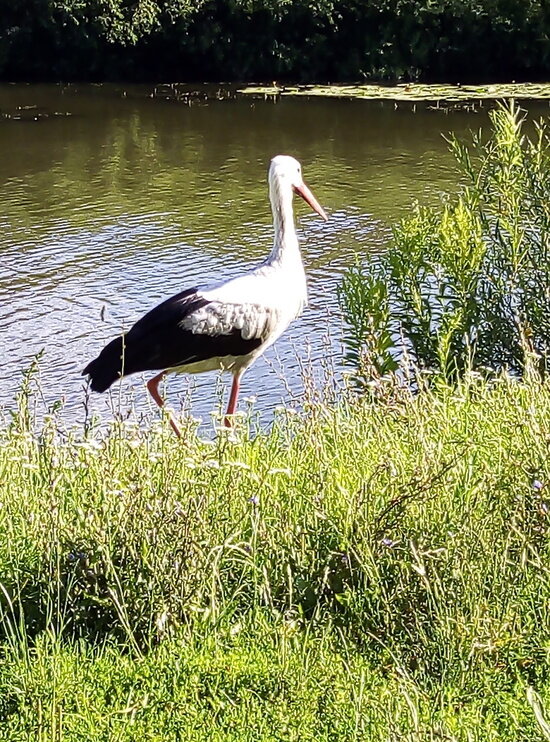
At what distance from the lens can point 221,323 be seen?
6.66m

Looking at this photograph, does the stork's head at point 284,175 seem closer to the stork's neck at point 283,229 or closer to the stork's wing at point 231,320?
the stork's neck at point 283,229

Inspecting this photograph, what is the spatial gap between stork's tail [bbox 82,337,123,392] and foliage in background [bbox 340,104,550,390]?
1387 millimetres

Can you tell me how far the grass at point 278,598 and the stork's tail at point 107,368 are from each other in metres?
2.19

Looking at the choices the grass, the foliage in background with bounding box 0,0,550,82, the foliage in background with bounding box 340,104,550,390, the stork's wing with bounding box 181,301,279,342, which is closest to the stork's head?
the foliage in background with bounding box 340,104,550,390

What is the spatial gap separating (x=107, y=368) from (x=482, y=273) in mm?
2468

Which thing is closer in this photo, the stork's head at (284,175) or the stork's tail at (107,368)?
the stork's tail at (107,368)

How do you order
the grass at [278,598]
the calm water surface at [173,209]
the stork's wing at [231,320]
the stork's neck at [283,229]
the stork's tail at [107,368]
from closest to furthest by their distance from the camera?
the grass at [278,598]
the stork's tail at [107,368]
the stork's wing at [231,320]
the stork's neck at [283,229]
the calm water surface at [173,209]

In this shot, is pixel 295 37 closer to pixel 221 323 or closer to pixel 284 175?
pixel 284 175

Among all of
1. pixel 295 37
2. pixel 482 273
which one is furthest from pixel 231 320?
pixel 295 37

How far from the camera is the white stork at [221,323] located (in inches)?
258

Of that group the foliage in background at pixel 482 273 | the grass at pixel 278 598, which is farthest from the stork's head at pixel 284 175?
the grass at pixel 278 598

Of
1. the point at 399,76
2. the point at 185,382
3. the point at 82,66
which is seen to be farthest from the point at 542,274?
the point at 82,66

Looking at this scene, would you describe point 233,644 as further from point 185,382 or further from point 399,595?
point 185,382

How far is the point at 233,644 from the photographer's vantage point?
3.50 meters
